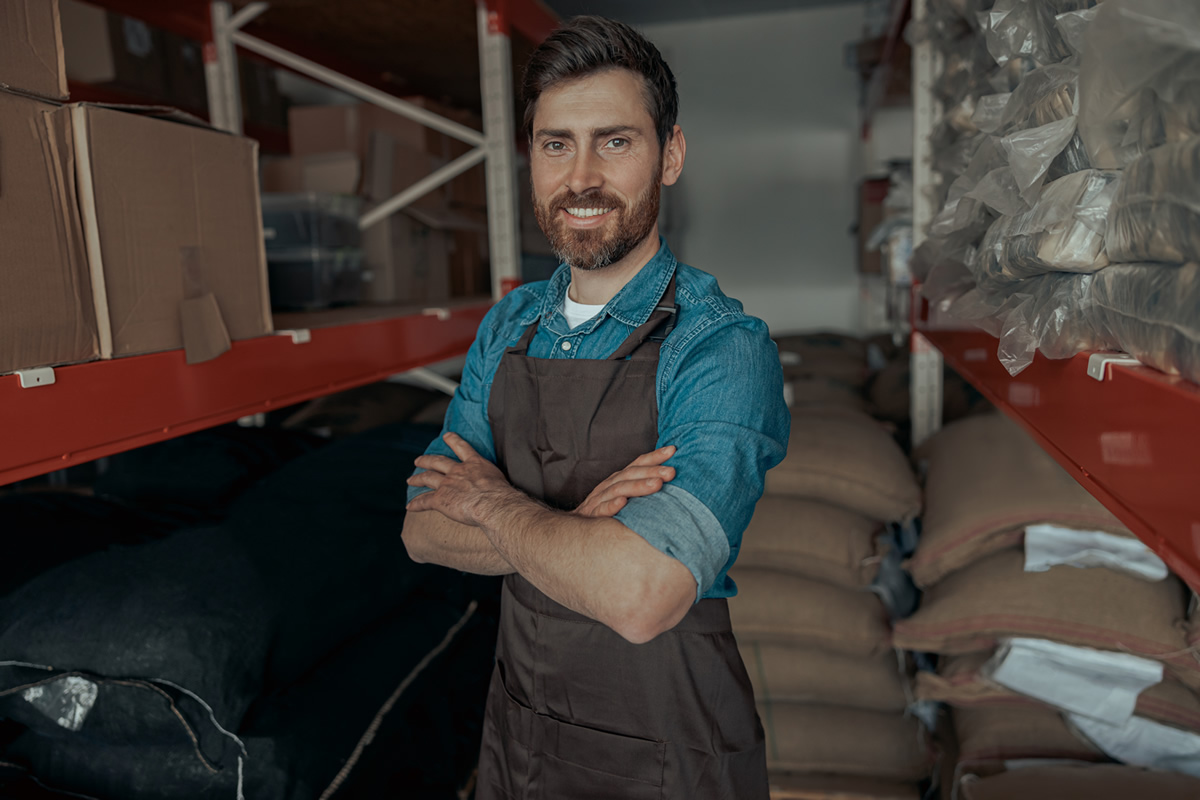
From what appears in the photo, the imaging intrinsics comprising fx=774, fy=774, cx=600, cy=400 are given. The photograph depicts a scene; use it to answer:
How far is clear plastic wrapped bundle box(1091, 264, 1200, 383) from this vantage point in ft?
1.92

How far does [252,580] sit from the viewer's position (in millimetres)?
1470

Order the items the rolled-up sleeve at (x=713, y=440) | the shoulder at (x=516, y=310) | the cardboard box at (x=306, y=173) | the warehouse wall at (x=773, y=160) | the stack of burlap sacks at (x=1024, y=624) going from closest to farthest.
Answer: the rolled-up sleeve at (x=713, y=440), the shoulder at (x=516, y=310), the stack of burlap sacks at (x=1024, y=624), the cardboard box at (x=306, y=173), the warehouse wall at (x=773, y=160)

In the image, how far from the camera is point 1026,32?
1011mm

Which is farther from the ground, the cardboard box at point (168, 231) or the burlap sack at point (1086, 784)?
the cardboard box at point (168, 231)

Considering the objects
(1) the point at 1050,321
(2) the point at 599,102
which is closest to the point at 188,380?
(2) the point at 599,102

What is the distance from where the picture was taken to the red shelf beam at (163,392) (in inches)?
37.4

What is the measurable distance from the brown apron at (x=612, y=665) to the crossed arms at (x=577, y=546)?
9 cm

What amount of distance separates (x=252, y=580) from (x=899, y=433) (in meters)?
2.40

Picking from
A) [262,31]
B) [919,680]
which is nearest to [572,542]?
[919,680]

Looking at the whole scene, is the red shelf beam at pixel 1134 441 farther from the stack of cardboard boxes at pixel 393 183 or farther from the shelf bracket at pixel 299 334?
the stack of cardboard boxes at pixel 393 183

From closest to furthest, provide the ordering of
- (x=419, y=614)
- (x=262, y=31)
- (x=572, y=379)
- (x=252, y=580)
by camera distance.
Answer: (x=572, y=379) → (x=252, y=580) → (x=419, y=614) → (x=262, y=31)

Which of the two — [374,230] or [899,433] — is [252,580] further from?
[899,433]

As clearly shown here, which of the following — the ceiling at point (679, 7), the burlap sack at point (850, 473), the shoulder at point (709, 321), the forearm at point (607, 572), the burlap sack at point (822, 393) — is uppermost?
the ceiling at point (679, 7)

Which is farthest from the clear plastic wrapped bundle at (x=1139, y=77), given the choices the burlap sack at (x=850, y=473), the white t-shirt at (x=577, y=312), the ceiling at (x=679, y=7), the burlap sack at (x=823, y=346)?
the ceiling at (x=679, y=7)
